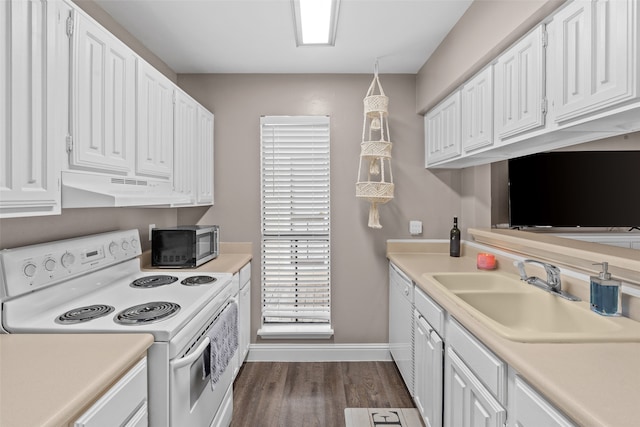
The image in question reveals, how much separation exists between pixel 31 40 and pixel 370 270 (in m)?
2.72

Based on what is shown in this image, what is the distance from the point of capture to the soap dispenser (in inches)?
55.4

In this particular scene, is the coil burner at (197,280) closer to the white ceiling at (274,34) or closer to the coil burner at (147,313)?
the coil burner at (147,313)

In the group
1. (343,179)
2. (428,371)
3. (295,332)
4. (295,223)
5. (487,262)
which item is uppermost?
(343,179)

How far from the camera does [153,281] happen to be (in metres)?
2.15

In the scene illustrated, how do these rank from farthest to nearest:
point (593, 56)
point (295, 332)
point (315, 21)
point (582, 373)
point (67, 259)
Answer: point (295, 332) → point (315, 21) → point (67, 259) → point (593, 56) → point (582, 373)

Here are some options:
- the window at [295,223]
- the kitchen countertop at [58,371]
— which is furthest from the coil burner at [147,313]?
the window at [295,223]

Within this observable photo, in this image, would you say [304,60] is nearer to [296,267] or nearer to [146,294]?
[296,267]

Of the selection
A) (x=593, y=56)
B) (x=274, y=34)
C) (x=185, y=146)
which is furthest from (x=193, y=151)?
(x=593, y=56)

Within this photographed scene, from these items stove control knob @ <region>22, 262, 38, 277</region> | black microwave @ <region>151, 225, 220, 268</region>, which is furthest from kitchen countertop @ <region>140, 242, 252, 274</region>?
stove control knob @ <region>22, 262, 38, 277</region>

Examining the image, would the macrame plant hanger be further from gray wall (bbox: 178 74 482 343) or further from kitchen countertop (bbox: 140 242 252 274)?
kitchen countertop (bbox: 140 242 252 274)

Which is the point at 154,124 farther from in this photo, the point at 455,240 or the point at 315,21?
the point at 455,240

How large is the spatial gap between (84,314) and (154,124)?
1138 mm

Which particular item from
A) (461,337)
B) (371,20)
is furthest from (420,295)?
(371,20)

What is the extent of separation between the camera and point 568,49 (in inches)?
54.4
